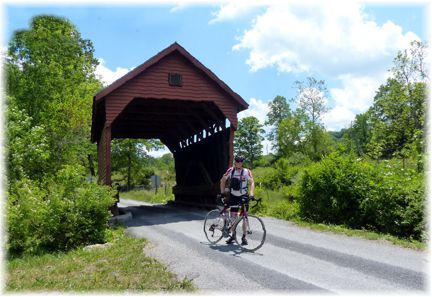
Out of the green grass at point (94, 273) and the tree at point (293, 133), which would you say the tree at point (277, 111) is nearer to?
the tree at point (293, 133)

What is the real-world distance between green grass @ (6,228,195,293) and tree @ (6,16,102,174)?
33.6 feet

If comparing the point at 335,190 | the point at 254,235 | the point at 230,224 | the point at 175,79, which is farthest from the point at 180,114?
→ the point at 230,224

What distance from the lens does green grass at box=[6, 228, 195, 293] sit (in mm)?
5711

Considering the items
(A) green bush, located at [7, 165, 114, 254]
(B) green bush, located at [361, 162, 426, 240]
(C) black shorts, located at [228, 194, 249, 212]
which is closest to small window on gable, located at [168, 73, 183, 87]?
(A) green bush, located at [7, 165, 114, 254]

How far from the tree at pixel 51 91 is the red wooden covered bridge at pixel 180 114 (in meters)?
2.44

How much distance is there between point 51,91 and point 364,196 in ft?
Result: 61.6

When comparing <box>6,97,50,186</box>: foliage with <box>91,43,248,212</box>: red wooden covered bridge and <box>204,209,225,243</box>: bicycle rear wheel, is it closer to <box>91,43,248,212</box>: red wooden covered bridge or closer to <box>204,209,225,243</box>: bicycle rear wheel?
<box>91,43,248,212</box>: red wooden covered bridge

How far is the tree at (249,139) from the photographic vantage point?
259 ft

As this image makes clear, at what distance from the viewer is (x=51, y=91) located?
2217 cm

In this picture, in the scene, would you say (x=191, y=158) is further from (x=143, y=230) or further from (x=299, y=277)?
(x=299, y=277)

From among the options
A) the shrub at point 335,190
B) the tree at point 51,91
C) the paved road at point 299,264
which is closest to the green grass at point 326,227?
the paved road at point 299,264

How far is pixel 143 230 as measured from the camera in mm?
11930

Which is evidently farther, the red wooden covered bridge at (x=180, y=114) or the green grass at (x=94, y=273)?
the red wooden covered bridge at (x=180, y=114)

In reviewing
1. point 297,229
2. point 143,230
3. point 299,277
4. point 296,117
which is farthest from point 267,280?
point 296,117
